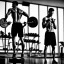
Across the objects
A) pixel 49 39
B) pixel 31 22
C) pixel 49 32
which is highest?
pixel 31 22

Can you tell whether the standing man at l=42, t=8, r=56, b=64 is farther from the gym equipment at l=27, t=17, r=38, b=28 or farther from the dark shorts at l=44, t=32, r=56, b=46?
the gym equipment at l=27, t=17, r=38, b=28

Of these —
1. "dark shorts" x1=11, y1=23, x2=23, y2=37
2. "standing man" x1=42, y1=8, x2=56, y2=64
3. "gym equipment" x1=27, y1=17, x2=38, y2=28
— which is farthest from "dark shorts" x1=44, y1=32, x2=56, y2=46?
"dark shorts" x1=11, y1=23, x2=23, y2=37

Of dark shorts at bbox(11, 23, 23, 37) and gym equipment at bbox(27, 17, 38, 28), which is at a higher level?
gym equipment at bbox(27, 17, 38, 28)

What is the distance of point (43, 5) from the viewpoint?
30.7 ft

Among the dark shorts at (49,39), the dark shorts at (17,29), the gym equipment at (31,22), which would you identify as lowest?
the dark shorts at (49,39)

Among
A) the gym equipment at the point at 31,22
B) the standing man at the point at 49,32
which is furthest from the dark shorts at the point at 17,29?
the standing man at the point at 49,32

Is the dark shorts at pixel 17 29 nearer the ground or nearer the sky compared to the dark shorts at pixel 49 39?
nearer the sky

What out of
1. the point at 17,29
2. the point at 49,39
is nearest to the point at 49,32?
the point at 49,39

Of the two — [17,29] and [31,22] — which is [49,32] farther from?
[17,29]

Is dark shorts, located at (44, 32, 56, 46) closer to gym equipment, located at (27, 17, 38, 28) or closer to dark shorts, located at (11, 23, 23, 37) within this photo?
gym equipment, located at (27, 17, 38, 28)

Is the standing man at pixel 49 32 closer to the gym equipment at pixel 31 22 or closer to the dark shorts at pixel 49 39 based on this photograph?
the dark shorts at pixel 49 39

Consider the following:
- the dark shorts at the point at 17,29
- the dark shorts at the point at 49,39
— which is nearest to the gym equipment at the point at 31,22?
the dark shorts at the point at 17,29

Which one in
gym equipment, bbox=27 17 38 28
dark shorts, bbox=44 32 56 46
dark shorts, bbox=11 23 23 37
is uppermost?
gym equipment, bbox=27 17 38 28

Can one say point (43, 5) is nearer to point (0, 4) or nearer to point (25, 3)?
point (25, 3)
